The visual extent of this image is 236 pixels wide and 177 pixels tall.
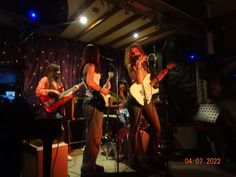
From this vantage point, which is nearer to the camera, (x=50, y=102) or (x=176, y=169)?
(x=176, y=169)

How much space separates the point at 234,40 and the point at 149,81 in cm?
286

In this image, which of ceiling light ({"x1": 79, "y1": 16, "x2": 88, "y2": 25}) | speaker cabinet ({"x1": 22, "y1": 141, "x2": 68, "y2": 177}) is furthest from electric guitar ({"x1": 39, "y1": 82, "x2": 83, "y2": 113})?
ceiling light ({"x1": 79, "y1": 16, "x2": 88, "y2": 25})

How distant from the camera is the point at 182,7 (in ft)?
14.7

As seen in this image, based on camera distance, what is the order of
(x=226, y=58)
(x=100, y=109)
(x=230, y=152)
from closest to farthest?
(x=100, y=109) < (x=230, y=152) < (x=226, y=58)

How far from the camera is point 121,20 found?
15.0ft

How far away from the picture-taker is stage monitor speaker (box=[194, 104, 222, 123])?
11.4 feet

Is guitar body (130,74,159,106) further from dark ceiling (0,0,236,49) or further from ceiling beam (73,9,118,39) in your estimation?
ceiling beam (73,9,118,39)

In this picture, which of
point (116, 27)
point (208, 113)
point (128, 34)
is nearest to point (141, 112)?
point (208, 113)

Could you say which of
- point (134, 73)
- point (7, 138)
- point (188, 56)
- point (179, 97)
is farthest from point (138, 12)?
point (7, 138)

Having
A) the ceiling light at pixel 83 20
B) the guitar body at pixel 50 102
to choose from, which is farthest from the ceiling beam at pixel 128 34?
the guitar body at pixel 50 102

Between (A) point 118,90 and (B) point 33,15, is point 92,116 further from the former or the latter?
(B) point 33,15

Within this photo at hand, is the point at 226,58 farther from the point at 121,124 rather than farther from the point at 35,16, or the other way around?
the point at 35,16
